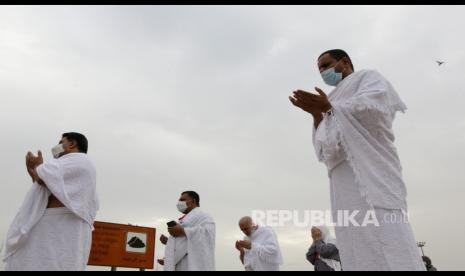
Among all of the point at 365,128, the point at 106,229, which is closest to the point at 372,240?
the point at 365,128

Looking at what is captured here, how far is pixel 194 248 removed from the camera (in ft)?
25.0

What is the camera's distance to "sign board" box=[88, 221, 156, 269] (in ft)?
25.5

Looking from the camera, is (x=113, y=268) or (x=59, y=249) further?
(x=113, y=268)

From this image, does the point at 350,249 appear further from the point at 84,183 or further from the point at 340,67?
the point at 84,183

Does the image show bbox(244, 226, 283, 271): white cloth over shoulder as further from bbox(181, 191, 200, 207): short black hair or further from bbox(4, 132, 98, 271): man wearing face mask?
bbox(4, 132, 98, 271): man wearing face mask

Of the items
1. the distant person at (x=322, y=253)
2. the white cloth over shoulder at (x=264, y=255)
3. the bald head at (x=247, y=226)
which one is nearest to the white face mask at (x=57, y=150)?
the white cloth over shoulder at (x=264, y=255)

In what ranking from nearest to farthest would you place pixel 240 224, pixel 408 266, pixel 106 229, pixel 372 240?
→ pixel 408 266
pixel 372 240
pixel 106 229
pixel 240 224

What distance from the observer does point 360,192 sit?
2.86m

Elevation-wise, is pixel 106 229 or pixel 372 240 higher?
pixel 106 229

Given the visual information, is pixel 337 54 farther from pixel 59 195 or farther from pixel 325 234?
pixel 325 234

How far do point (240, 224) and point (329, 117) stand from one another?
6815 mm

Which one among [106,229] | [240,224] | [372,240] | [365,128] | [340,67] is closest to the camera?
[372,240]

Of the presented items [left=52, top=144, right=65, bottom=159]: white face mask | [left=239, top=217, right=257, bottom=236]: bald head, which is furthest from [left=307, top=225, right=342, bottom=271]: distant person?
[left=52, top=144, right=65, bottom=159]: white face mask

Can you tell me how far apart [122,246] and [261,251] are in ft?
10.0
